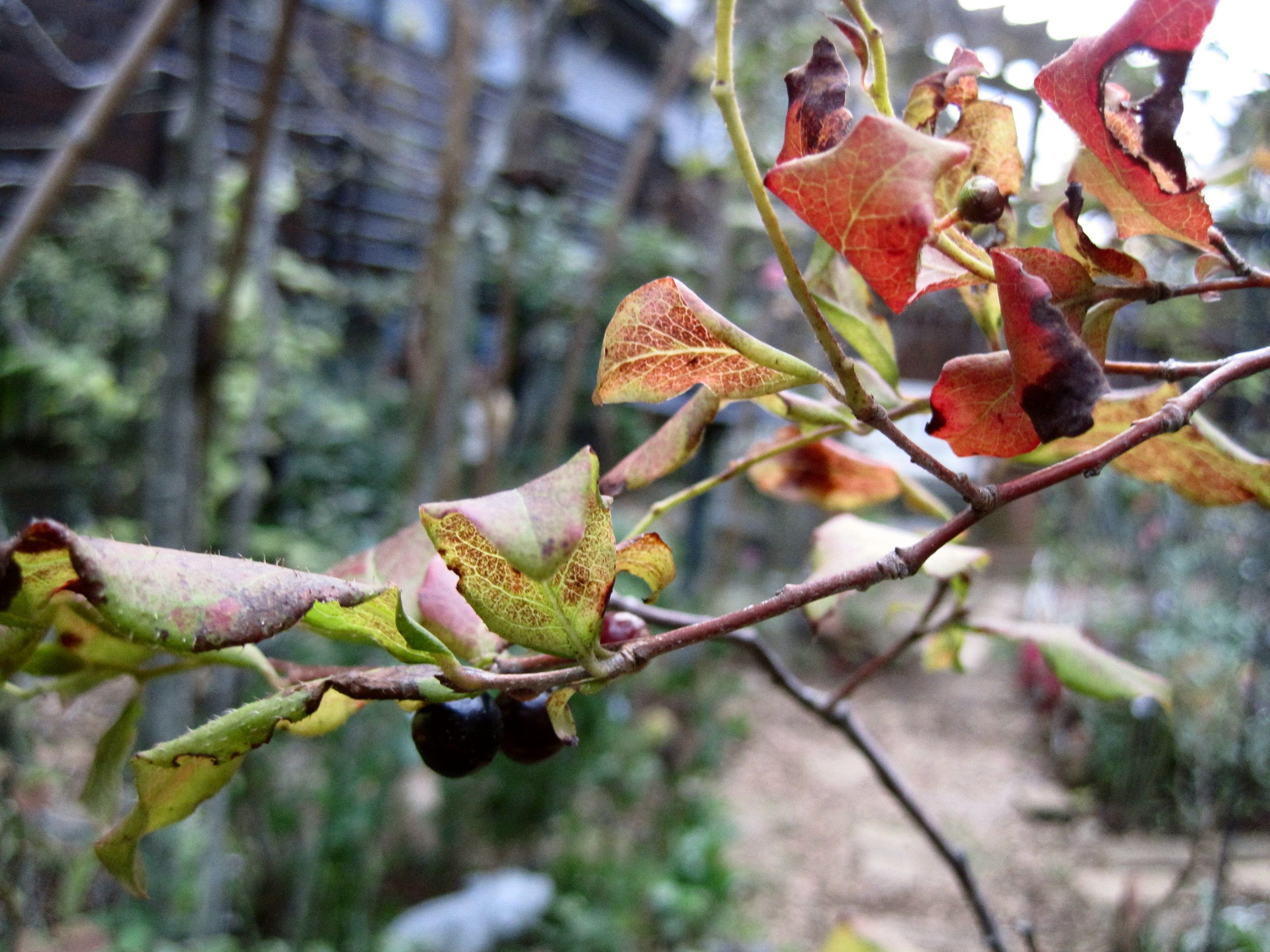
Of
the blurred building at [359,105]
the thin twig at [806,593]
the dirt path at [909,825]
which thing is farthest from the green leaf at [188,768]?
the dirt path at [909,825]

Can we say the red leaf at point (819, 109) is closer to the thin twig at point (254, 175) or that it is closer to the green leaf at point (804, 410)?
the green leaf at point (804, 410)

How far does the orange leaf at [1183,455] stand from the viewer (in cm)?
35

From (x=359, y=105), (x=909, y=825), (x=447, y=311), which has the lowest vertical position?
(x=909, y=825)

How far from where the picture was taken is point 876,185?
0.68 feet

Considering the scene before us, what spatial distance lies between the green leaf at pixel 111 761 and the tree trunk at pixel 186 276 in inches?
40.3

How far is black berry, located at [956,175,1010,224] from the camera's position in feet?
0.86

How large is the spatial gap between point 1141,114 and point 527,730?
0.96 feet

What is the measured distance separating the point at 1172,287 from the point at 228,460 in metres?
3.28

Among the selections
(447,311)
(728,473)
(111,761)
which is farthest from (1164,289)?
(447,311)

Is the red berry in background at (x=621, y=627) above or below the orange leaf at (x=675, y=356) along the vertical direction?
below

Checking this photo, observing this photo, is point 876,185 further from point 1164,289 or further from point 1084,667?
point 1084,667

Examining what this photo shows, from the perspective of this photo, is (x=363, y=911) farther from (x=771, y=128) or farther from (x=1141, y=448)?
(x=771, y=128)

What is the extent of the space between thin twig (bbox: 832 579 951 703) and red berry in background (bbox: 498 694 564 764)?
189mm

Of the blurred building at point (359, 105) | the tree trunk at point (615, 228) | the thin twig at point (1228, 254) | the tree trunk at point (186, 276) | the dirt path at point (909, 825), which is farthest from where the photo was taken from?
the blurred building at point (359, 105)
